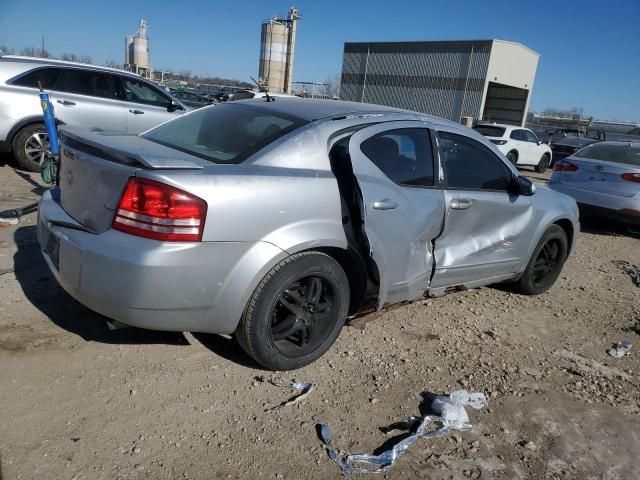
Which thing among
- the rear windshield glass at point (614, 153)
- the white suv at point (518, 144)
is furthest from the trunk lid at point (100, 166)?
the white suv at point (518, 144)

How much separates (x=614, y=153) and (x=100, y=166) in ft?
26.8

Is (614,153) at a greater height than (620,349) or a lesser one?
greater

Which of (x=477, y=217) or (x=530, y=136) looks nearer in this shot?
(x=477, y=217)

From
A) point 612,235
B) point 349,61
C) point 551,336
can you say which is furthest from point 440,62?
point 551,336

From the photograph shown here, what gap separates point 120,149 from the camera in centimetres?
278

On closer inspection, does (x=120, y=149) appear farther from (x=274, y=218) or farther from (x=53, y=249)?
(x=274, y=218)

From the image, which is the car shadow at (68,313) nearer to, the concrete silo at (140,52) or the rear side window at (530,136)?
the rear side window at (530,136)

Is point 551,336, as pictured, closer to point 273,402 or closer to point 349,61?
point 273,402

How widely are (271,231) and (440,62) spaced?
3985cm

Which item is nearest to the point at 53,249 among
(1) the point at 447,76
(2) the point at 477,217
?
(2) the point at 477,217

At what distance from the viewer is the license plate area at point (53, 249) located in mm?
2852

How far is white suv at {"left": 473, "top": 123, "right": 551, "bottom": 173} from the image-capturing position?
16.3m

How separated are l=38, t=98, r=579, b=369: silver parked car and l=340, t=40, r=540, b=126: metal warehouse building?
3570 cm

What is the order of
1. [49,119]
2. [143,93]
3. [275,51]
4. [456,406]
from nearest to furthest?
[456,406]
[49,119]
[143,93]
[275,51]
